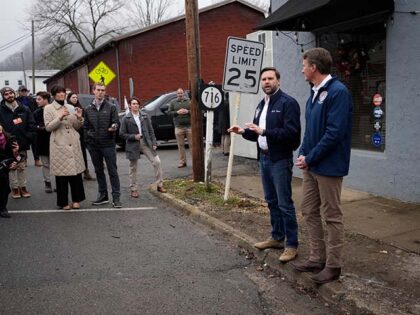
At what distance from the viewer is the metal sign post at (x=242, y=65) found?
7.17 metres

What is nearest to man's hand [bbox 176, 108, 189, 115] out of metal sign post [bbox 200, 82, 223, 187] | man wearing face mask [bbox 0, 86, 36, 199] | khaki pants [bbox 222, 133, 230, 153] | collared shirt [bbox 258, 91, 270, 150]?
khaki pants [bbox 222, 133, 230, 153]

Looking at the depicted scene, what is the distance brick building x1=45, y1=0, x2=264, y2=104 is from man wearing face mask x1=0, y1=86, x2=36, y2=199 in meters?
16.4

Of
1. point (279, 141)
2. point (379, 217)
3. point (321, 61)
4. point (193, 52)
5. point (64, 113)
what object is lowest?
point (379, 217)

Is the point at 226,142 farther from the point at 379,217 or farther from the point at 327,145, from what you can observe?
the point at 327,145

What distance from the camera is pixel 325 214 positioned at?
4.23 m

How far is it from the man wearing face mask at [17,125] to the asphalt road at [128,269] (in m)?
1.41

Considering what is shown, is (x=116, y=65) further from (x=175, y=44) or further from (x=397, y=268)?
(x=397, y=268)

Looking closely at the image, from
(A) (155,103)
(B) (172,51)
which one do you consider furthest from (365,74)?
(B) (172,51)

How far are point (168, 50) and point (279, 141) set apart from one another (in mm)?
22192

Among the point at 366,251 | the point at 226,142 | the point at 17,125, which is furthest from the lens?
the point at 226,142

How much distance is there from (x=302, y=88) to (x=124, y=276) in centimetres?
560

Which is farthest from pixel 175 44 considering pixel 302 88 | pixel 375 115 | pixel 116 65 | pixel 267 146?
pixel 267 146

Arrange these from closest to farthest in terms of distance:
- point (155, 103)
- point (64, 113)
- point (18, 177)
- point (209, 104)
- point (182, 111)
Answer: point (64, 113) → point (209, 104) → point (18, 177) → point (182, 111) → point (155, 103)

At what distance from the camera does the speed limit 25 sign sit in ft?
23.5
